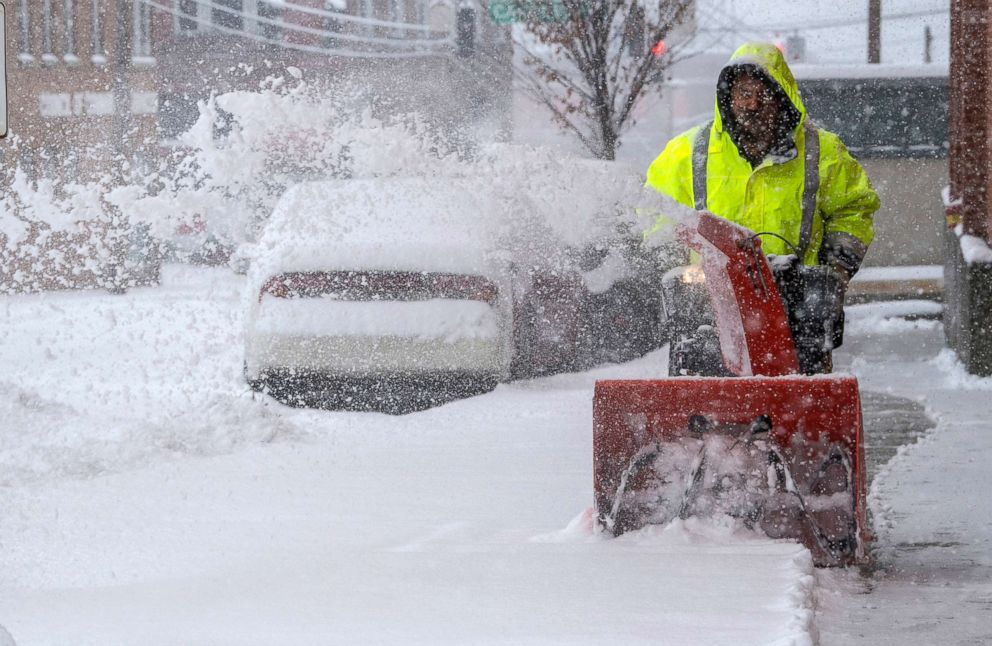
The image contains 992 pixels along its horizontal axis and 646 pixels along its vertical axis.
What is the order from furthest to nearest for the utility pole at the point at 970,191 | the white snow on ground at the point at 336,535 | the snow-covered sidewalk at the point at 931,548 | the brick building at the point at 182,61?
the brick building at the point at 182,61, the utility pole at the point at 970,191, the snow-covered sidewalk at the point at 931,548, the white snow on ground at the point at 336,535

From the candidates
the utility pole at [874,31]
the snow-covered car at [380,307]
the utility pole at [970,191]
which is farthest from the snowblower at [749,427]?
the utility pole at [874,31]

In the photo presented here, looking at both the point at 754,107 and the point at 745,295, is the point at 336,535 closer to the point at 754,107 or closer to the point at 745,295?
the point at 745,295

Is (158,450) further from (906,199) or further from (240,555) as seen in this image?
(906,199)

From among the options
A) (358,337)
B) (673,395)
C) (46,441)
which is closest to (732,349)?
(673,395)

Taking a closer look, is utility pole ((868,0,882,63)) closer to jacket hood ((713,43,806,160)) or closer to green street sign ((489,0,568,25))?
green street sign ((489,0,568,25))

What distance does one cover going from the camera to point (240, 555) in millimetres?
4531

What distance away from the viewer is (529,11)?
51.2ft

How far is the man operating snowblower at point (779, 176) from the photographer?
184 inches

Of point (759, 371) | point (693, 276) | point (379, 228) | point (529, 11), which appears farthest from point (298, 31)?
point (759, 371)

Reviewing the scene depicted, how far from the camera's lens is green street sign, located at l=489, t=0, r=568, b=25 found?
50.8 ft

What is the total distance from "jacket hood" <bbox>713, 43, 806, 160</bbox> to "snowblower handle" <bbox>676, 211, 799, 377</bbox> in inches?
19.5

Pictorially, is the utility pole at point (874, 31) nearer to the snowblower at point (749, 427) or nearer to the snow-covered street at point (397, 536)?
the snow-covered street at point (397, 536)

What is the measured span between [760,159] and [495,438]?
2.90m

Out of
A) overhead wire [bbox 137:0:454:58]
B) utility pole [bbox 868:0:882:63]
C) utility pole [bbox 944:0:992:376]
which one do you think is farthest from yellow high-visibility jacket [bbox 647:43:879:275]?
overhead wire [bbox 137:0:454:58]
